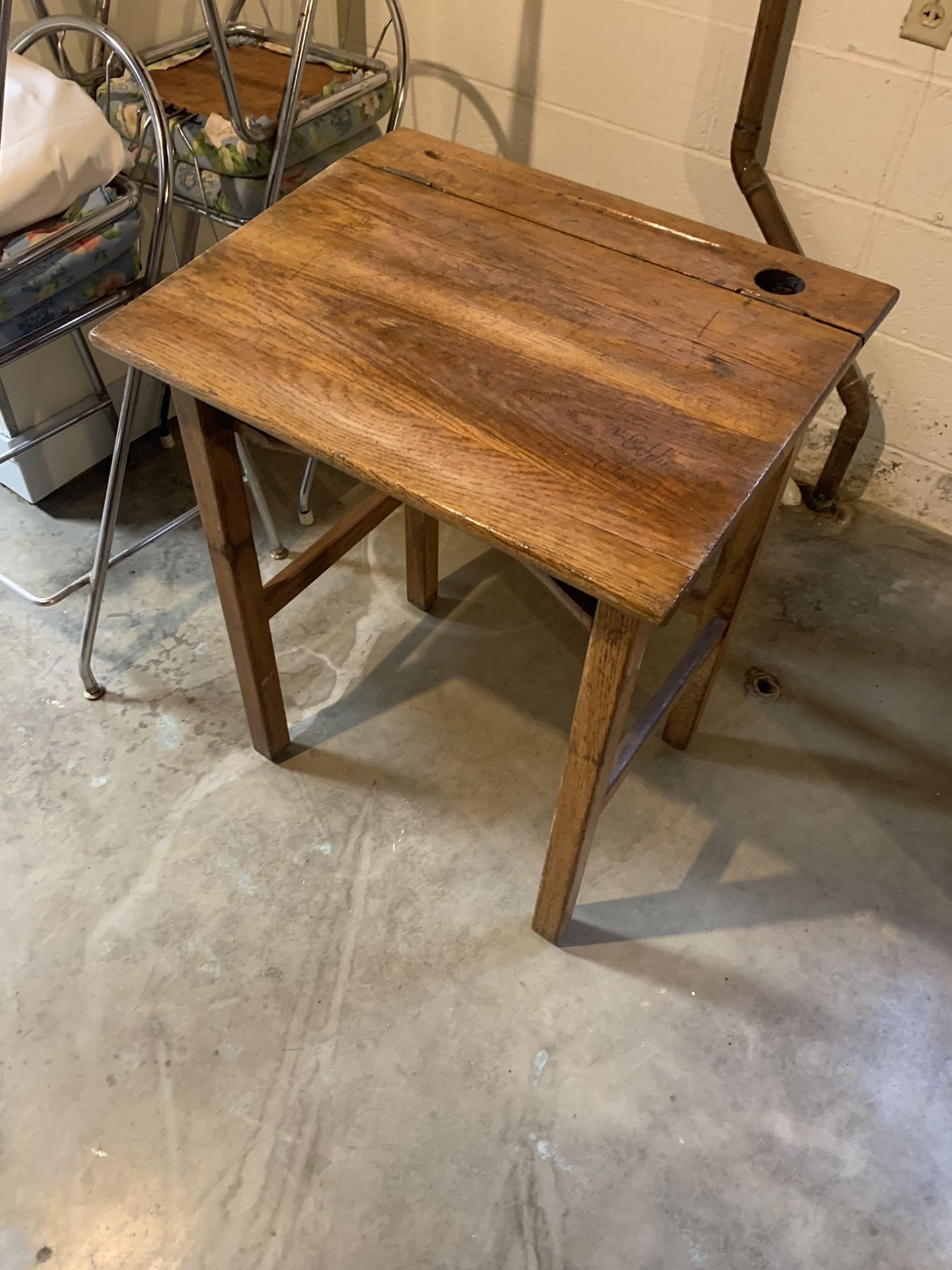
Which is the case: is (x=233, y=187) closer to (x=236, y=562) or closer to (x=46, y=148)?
(x=46, y=148)

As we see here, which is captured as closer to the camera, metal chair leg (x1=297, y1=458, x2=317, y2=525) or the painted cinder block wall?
the painted cinder block wall

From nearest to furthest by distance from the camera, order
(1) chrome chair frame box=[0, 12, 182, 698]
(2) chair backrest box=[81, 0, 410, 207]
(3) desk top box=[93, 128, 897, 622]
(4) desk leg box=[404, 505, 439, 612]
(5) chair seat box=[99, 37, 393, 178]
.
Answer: (3) desk top box=[93, 128, 897, 622] < (1) chrome chair frame box=[0, 12, 182, 698] < (2) chair backrest box=[81, 0, 410, 207] < (5) chair seat box=[99, 37, 393, 178] < (4) desk leg box=[404, 505, 439, 612]

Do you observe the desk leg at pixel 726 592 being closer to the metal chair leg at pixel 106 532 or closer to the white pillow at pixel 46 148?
the metal chair leg at pixel 106 532

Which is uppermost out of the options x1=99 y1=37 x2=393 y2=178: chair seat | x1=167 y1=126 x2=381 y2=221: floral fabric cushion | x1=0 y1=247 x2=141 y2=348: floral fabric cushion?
x1=99 y1=37 x2=393 y2=178: chair seat

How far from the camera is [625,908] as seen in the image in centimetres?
134

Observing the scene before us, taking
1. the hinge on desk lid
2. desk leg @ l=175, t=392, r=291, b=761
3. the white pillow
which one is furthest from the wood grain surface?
desk leg @ l=175, t=392, r=291, b=761

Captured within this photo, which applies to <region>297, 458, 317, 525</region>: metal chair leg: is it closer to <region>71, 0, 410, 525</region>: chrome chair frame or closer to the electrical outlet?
<region>71, 0, 410, 525</region>: chrome chair frame

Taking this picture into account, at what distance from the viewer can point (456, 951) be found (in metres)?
1.28

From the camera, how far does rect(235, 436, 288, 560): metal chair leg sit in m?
1.62

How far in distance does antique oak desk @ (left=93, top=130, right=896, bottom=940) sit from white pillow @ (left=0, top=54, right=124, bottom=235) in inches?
11.8

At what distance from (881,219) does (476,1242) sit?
1.64 meters

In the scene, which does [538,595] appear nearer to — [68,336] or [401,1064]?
[401,1064]

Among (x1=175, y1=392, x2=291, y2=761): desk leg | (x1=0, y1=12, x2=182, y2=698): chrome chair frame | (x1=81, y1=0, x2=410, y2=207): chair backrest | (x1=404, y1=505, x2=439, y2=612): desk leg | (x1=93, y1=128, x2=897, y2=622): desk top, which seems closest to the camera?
(x1=93, y1=128, x2=897, y2=622): desk top

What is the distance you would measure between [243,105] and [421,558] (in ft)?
2.49
